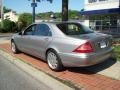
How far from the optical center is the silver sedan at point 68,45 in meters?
7.14

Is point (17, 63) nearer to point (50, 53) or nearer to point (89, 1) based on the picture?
point (50, 53)

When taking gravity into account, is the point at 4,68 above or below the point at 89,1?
below

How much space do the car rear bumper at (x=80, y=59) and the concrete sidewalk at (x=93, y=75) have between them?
1.10 feet

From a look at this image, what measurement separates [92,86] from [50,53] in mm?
2244

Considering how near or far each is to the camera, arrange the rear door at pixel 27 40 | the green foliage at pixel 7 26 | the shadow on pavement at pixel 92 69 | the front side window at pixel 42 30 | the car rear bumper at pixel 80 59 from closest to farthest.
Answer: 1. the car rear bumper at pixel 80 59
2. the shadow on pavement at pixel 92 69
3. the front side window at pixel 42 30
4. the rear door at pixel 27 40
5. the green foliage at pixel 7 26

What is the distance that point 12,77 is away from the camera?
779cm

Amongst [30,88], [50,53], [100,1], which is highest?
[100,1]

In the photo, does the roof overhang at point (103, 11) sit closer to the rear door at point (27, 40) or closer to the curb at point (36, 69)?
the curb at point (36, 69)

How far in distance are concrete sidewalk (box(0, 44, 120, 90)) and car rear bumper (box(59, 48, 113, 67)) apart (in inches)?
13.2

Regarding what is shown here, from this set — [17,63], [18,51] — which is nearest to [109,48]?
[17,63]

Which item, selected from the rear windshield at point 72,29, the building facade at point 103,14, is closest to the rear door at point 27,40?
the rear windshield at point 72,29

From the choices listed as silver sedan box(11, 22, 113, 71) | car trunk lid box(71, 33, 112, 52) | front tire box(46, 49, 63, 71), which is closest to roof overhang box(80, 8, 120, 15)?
silver sedan box(11, 22, 113, 71)

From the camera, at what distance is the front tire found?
775 cm

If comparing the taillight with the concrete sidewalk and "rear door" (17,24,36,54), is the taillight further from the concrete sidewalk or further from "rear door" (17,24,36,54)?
"rear door" (17,24,36,54)
